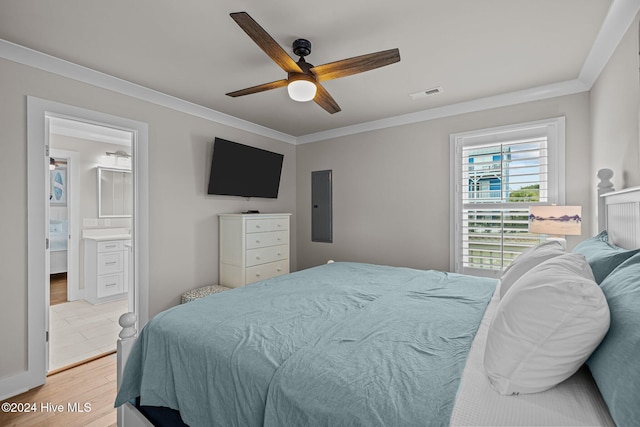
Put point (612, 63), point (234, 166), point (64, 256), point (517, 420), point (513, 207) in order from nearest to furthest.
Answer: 1. point (517, 420)
2. point (612, 63)
3. point (513, 207)
4. point (234, 166)
5. point (64, 256)

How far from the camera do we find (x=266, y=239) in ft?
12.3

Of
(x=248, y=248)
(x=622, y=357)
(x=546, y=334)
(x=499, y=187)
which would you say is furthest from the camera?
(x=248, y=248)

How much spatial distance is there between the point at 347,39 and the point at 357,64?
36 centimetres

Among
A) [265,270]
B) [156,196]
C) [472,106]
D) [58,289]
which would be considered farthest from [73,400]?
[472,106]

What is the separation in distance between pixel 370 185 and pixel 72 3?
321 centimetres

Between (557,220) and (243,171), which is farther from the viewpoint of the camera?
(243,171)

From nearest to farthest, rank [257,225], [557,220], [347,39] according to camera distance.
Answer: [347,39] < [557,220] < [257,225]

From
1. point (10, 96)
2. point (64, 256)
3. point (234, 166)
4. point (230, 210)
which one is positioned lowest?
point (64, 256)

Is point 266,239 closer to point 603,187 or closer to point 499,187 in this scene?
point 499,187

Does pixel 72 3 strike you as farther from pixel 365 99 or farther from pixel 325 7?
pixel 365 99

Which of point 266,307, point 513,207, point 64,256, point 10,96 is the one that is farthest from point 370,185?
point 64,256

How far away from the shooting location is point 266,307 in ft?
5.45

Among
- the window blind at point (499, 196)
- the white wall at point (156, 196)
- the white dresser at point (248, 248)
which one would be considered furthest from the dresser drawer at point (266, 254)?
the window blind at point (499, 196)

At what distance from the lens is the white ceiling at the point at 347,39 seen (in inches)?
70.8
